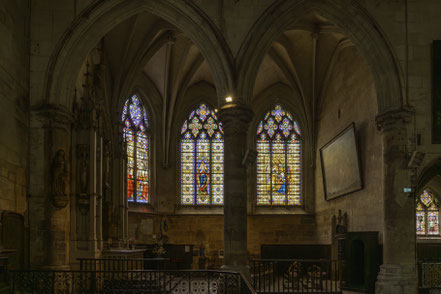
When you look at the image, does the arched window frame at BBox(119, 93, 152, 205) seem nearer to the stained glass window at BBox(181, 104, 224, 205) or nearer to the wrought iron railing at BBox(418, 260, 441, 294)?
the stained glass window at BBox(181, 104, 224, 205)

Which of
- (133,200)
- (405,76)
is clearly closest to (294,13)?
(405,76)

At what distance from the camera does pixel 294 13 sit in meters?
14.8

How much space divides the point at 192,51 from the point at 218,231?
24.1ft

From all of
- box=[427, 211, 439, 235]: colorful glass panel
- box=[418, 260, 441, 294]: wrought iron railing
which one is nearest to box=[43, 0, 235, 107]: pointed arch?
box=[418, 260, 441, 294]: wrought iron railing

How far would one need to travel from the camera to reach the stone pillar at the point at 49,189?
43.8 ft

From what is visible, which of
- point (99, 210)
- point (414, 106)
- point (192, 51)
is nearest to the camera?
point (414, 106)

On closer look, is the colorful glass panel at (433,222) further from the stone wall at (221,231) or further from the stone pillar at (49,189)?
the stone pillar at (49,189)

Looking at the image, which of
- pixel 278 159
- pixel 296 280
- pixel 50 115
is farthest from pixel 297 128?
pixel 50 115

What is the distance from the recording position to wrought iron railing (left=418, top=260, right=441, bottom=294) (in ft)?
49.2

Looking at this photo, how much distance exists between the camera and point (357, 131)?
18266 mm

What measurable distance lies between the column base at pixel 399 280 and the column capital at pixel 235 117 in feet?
16.0

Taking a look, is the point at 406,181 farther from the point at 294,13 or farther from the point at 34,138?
the point at 34,138

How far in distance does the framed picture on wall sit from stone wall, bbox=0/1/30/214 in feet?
31.9

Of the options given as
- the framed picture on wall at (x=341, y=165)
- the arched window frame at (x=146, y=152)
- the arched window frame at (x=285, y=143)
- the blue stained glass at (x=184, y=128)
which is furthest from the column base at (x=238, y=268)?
the blue stained glass at (x=184, y=128)
